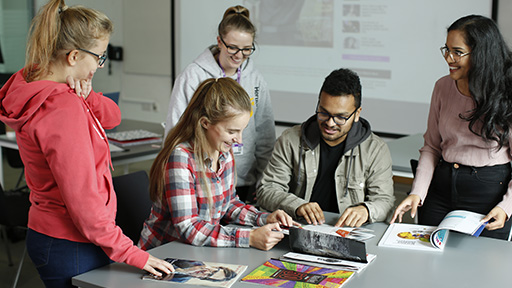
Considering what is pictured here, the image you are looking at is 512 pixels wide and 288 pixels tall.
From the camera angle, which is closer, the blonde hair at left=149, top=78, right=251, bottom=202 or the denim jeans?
the blonde hair at left=149, top=78, right=251, bottom=202

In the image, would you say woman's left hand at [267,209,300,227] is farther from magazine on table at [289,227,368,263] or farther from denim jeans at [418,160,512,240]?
denim jeans at [418,160,512,240]

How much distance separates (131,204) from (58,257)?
2.45 ft

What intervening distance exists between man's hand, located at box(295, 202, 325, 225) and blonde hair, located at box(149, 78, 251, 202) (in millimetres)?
375

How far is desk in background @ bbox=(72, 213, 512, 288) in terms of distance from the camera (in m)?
1.50

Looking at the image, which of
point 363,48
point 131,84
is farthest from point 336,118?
point 131,84

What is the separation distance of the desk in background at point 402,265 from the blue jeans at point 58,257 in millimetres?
38

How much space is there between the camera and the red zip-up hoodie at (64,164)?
4.50 feet

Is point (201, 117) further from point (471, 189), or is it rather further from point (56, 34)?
Result: point (471, 189)

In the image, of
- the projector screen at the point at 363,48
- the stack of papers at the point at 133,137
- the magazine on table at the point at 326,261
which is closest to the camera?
the magazine on table at the point at 326,261

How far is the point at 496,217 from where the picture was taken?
1.94 m

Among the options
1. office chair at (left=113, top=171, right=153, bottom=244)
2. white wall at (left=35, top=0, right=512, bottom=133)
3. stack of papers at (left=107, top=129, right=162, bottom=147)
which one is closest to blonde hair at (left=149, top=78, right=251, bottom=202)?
office chair at (left=113, top=171, right=153, bottom=244)

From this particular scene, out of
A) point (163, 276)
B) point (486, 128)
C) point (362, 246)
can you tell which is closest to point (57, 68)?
point (163, 276)

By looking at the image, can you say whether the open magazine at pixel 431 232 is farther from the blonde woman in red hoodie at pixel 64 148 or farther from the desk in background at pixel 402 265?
the blonde woman in red hoodie at pixel 64 148

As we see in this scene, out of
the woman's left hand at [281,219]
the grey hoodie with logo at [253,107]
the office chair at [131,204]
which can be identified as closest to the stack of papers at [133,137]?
the grey hoodie with logo at [253,107]
